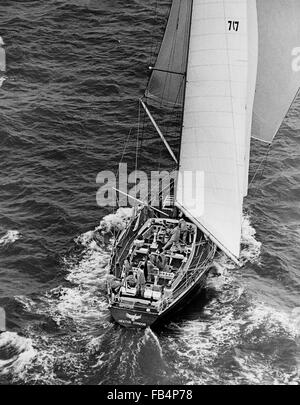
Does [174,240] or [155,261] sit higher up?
[174,240]

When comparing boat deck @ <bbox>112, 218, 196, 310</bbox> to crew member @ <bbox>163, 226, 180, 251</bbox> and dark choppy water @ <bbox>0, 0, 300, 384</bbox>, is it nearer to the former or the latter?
crew member @ <bbox>163, 226, 180, 251</bbox>

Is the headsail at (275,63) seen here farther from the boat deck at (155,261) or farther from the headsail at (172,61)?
the boat deck at (155,261)

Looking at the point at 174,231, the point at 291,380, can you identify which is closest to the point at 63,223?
the point at 174,231

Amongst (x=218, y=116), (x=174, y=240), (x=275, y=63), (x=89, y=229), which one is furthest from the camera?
(x=89, y=229)

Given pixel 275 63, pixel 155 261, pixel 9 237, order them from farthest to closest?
pixel 9 237 → pixel 275 63 → pixel 155 261

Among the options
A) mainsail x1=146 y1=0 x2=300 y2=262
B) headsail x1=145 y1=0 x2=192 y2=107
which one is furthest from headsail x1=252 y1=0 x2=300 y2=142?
headsail x1=145 y1=0 x2=192 y2=107

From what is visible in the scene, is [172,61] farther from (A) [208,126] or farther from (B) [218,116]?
(B) [218,116]

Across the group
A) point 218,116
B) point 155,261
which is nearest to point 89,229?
point 155,261
